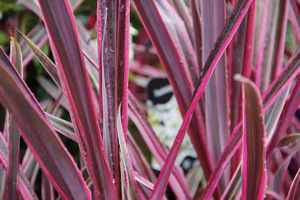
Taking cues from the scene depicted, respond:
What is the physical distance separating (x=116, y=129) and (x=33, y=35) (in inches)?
11.1

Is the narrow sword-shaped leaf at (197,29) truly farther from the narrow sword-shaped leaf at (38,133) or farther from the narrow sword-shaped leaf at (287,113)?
the narrow sword-shaped leaf at (38,133)

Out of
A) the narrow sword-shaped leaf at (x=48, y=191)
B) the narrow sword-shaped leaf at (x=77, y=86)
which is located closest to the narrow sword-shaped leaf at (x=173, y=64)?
the narrow sword-shaped leaf at (x=77, y=86)

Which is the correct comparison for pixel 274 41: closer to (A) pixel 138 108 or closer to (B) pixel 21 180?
(A) pixel 138 108

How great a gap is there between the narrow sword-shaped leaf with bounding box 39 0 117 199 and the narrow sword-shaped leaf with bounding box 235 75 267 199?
13cm

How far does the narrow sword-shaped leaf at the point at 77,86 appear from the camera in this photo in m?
0.30

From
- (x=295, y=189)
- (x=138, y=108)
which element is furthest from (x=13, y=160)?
(x=295, y=189)

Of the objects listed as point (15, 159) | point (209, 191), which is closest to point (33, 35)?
point (15, 159)

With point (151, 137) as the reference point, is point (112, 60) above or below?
above

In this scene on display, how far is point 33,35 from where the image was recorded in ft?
1.74

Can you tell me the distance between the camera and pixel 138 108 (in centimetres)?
47

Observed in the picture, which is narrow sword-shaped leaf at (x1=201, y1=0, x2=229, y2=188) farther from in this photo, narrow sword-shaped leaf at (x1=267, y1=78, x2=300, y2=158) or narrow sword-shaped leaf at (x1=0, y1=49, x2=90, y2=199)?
narrow sword-shaped leaf at (x1=0, y1=49, x2=90, y2=199)

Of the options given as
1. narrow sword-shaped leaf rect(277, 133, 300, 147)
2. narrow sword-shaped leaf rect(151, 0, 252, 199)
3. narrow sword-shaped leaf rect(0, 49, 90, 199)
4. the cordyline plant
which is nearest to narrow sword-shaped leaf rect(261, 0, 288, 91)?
the cordyline plant

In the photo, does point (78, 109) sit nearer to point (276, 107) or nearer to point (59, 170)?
point (59, 170)

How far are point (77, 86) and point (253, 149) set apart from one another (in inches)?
6.8
